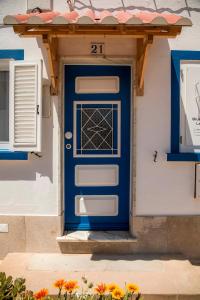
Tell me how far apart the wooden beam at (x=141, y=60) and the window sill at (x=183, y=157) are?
985 mm

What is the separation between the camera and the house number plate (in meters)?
4.57

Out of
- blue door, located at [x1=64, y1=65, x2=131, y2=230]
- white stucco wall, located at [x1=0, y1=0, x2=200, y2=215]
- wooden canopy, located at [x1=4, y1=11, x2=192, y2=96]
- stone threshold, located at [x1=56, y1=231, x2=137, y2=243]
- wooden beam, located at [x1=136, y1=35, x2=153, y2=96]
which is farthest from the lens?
blue door, located at [x1=64, y1=65, x2=131, y2=230]

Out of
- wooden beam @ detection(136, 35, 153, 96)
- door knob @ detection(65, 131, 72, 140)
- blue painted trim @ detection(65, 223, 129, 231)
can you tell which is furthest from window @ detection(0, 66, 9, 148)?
wooden beam @ detection(136, 35, 153, 96)

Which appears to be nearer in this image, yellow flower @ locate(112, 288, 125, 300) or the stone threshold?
yellow flower @ locate(112, 288, 125, 300)

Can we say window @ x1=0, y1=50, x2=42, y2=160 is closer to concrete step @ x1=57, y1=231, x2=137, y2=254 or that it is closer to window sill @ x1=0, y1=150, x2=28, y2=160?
window sill @ x1=0, y1=150, x2=28, y2=160

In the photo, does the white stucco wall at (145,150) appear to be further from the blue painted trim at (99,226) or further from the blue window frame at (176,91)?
the blue painted trim at (99,226)

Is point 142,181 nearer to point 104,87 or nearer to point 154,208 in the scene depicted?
point 154,208

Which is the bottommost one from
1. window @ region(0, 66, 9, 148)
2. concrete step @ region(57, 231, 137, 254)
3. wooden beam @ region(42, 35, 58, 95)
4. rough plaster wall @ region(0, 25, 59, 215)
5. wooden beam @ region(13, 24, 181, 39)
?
concrete step @ region(57, 231, 137, 254)

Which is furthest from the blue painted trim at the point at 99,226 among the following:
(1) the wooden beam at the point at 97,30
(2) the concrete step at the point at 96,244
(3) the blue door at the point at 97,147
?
(1) the wooden beam at the point at 97,30

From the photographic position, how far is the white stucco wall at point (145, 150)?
4.60m

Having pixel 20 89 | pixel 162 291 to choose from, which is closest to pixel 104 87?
pixel 20 89

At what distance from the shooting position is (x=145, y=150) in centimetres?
462

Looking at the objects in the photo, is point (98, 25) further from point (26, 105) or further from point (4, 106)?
point (4, 106)

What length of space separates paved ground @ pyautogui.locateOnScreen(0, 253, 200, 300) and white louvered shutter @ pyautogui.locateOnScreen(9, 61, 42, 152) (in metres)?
1.53
